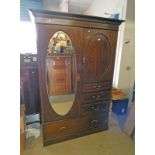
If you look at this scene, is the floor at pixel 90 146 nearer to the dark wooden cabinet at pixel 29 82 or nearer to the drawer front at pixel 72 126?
the drawer front at pixel 72 126

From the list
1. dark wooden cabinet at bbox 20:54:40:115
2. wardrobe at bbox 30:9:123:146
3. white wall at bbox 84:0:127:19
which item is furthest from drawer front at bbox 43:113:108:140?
white wall at bbox 84:0:127:19

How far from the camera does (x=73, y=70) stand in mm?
1979

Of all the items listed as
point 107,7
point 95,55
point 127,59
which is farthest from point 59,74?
point 107,7

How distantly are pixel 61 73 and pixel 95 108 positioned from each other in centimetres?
78

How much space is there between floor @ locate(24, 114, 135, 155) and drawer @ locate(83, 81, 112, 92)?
0.76 m

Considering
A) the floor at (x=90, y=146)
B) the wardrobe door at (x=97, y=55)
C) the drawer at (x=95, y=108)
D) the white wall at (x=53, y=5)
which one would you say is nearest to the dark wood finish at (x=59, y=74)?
the wardrobe door at (x=97, y=55)

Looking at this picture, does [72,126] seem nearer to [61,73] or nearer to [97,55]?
[61,73]

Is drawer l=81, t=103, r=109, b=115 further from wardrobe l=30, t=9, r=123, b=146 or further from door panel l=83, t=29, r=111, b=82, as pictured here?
door panel l=83, t=29, r=111, b=82

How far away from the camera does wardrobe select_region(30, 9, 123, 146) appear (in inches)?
68.9

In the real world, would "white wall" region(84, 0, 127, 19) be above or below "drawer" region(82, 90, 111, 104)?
above

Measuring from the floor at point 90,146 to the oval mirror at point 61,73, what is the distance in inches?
18.8
